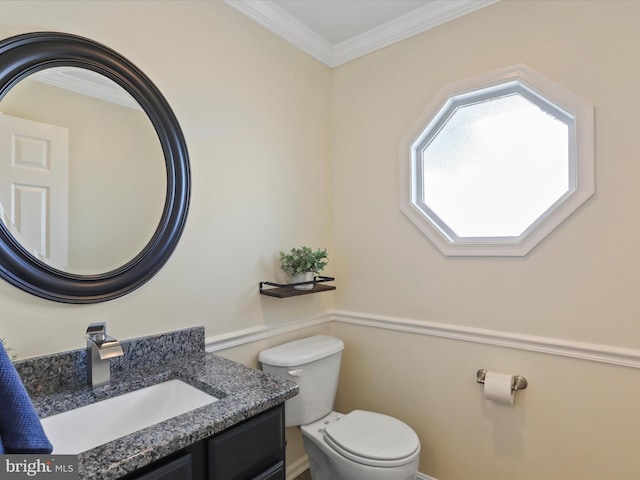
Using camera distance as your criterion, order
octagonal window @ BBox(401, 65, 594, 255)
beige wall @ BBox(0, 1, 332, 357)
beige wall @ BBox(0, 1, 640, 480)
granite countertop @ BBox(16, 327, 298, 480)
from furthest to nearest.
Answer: octagonal window @ BBox(401, 65, 594, 255), beige wall @ BBox(0, 1, 640, 480), beige wall @ BBox(0, 1, 332, 357), granite countertop @ BBox(16, 327, 298, 480)

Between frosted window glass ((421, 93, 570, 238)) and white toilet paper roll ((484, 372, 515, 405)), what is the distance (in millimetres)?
668

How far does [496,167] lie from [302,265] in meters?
1.11

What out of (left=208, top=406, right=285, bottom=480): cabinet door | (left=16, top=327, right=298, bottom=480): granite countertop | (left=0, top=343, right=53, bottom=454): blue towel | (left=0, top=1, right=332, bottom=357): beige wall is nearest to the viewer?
(left=0, top=343, right=53, bottom=454): blue towel

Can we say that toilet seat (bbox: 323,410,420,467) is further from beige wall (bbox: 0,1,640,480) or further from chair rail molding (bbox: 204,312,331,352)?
chair rail molding (bbox: 204,312,331,352)

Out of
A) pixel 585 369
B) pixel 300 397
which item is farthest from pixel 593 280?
pixel 300 397

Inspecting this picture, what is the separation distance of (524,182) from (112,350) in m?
1.84

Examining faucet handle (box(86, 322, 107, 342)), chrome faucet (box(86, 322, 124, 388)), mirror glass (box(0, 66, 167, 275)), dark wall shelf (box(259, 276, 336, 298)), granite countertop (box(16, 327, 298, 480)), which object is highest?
mirror glass (box(0, 66, 167, 275))

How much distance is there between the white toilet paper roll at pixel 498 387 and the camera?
1.55 metres

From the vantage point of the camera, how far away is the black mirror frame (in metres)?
1.07

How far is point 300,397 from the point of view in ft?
5.73

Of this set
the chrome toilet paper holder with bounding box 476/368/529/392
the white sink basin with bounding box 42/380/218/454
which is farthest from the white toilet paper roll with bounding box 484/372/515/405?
the white sink basin with bounding box 42/380/218/454

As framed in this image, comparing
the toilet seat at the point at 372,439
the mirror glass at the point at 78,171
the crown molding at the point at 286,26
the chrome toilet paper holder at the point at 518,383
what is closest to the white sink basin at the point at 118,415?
the mirror glass at the point at 78,171

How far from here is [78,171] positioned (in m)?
1.22

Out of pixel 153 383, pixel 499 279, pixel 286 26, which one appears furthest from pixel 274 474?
pixel 286 26
